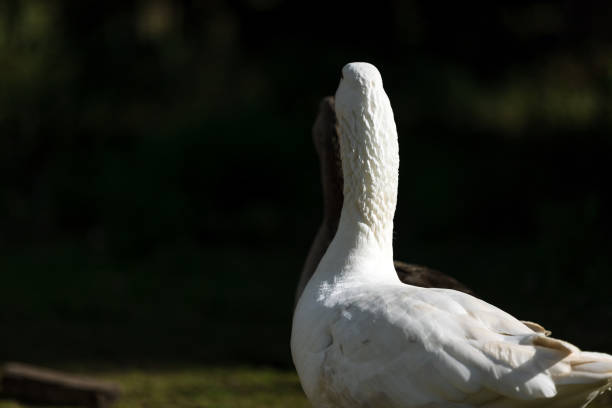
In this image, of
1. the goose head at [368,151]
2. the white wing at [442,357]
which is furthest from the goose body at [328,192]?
the white wing at [442,357]

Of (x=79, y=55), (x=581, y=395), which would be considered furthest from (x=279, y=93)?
(x=581, y=395)

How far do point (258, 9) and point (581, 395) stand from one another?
39.3 ft

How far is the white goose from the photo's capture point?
8.35 feet

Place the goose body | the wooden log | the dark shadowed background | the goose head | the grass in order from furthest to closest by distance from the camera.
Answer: the dark shadowed background < the grass < the wooden log < the goose body < the goose head

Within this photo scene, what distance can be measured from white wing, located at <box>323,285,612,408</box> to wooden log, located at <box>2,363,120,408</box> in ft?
6.59

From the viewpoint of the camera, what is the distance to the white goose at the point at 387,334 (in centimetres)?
254

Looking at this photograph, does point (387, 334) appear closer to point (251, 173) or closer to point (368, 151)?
point (368, 151)

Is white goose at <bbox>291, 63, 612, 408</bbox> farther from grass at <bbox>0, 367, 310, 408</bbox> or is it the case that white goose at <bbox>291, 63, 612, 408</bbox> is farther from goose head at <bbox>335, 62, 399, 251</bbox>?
grass at <bbox>0, 367, 310, 408</bbox>

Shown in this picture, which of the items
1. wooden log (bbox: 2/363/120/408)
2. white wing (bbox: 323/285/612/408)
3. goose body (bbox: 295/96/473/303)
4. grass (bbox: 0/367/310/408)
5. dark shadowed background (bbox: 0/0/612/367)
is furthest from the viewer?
dark shadowed background (bbox: 0/0/612/367)

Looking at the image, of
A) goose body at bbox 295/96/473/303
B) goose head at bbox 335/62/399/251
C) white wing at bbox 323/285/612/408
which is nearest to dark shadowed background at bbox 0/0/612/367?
goose body at bbox 295/96/473/303

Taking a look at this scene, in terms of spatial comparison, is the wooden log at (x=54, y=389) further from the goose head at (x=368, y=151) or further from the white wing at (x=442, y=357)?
the white wing at (x=442, y=357)

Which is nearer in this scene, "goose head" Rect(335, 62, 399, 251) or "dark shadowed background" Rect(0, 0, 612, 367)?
"goose head" Rect(335, 62, 399, 251)

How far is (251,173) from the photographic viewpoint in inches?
347

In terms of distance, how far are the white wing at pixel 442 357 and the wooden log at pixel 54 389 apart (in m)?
2.01
